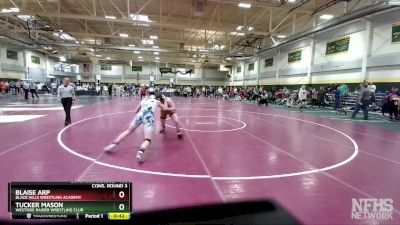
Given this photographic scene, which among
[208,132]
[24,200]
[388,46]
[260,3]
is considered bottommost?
[208,132]

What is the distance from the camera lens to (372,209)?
3730mm

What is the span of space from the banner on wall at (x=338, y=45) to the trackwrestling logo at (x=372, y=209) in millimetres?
19287

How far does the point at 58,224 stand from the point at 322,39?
81.7 feet

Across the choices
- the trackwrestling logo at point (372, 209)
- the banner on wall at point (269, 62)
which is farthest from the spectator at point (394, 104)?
the banner on wall at point (269, 62)

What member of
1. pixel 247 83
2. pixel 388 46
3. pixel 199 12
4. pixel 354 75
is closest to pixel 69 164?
Result: pixel 199 12

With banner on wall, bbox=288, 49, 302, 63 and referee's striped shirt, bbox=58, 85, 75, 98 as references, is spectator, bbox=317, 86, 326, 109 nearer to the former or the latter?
banner on wall, bbox=288, 49, 302, 63

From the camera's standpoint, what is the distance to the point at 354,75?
19.5 metres

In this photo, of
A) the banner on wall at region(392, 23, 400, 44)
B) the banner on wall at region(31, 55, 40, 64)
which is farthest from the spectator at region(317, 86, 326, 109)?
the banner on wall at region(31, 55, 40, 64)

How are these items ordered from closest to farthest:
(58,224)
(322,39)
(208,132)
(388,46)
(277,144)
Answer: (58,224) < (277,144) < (208,132) < (388,46) < (322,39)

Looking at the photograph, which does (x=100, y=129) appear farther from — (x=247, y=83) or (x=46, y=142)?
(x=247, y=83)
